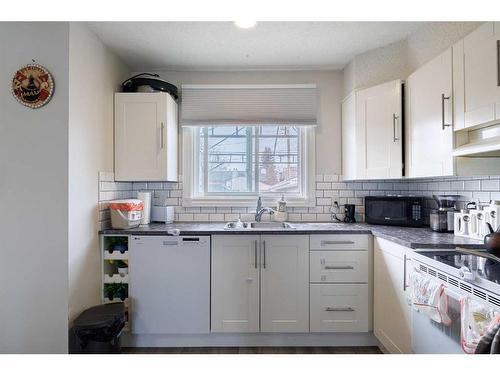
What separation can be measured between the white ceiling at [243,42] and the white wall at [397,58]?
7 centimetres

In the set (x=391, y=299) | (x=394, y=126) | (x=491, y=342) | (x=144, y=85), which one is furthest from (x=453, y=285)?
(x=144, y=85)

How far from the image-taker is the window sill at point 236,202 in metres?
2.91

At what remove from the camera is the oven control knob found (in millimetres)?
1164

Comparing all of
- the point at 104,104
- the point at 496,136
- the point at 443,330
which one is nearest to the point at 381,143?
the point at 496,136

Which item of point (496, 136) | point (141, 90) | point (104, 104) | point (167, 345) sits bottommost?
point (167, 345)

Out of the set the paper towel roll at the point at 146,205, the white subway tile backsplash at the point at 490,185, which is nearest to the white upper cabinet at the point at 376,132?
the white subway tile backsplash at the point at 490,185

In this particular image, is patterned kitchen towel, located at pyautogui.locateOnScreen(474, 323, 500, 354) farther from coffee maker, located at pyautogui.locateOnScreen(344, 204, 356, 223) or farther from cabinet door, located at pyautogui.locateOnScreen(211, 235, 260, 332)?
coffee maker, located at pyautogui.locateOnScreen(344, 204, 356, 223)

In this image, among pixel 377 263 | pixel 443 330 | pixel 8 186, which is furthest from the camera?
pixel 377 263

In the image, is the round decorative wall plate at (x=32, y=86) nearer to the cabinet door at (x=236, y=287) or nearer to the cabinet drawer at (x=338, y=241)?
the cabinet door at (x=236, y=287)

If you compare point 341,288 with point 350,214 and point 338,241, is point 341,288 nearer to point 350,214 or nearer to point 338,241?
point 338,241

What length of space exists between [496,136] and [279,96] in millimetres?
1780

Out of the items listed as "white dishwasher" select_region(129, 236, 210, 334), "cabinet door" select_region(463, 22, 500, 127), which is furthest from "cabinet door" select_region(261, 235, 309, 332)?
Answer: "cabinet door" select_region(463, 22, 500, 127)

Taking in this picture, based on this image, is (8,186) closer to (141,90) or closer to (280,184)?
(141,90)

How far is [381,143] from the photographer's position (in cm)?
238
